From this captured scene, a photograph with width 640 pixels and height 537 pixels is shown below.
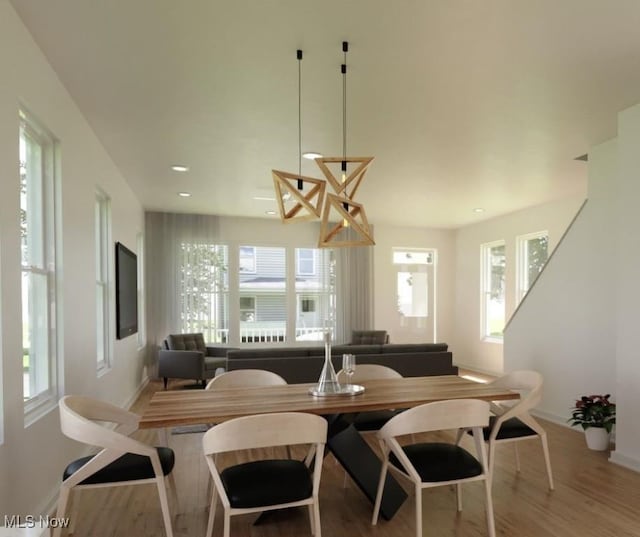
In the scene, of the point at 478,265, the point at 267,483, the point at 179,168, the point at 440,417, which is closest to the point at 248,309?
the point at 179,168

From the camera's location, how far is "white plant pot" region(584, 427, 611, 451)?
368cm

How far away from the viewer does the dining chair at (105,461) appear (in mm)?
1996

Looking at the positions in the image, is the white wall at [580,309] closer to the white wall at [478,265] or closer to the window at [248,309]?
the white wall at [478,265]

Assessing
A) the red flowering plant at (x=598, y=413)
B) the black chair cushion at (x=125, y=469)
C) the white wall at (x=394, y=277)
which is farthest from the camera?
the white wall at (x=394, y=277)

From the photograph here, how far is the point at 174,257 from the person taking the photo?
7219 mm

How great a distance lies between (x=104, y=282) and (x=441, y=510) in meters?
3.58

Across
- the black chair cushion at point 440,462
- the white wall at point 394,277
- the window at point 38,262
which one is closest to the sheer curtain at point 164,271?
the white wall at point 394,277

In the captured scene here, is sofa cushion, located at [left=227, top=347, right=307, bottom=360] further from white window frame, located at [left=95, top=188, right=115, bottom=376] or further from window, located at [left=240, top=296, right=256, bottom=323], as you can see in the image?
window, located at [left=240, top=296, right=256, bottom=323]

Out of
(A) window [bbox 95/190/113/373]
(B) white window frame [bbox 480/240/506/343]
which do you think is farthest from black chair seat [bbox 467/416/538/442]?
(B) white window frame [bbox 480/240/506/343]

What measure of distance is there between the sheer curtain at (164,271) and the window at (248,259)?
0.88 metres

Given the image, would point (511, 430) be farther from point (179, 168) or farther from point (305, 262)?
point (305, 262)

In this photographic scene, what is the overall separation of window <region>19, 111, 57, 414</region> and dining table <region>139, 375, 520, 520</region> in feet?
2.33

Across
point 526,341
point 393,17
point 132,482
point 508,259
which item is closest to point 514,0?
point 393,17

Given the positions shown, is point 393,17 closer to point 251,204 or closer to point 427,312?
point 251,204
